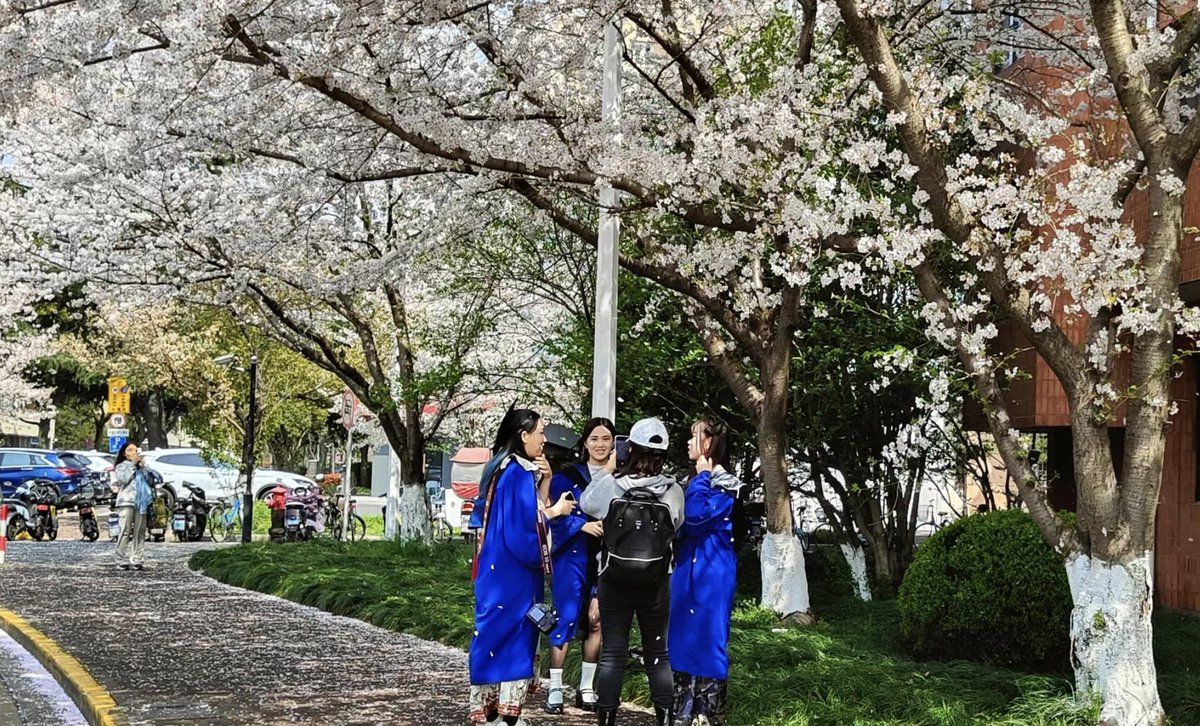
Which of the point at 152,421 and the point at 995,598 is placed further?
the point at 152,421

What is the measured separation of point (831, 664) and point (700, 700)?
2.06m

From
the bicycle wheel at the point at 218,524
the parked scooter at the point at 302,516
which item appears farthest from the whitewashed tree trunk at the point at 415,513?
the bicycle wheel at the point at 218,524

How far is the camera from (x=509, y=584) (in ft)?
23.4

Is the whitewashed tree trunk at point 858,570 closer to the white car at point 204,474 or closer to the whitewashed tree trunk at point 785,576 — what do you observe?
the whitewashed tree trunk at point 785,576

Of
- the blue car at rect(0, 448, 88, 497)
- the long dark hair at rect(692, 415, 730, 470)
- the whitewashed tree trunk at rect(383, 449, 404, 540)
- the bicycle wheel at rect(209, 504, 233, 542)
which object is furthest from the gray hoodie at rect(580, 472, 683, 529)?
the blue car at rect(0, 448, 88, 497)

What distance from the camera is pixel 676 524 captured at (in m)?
7.22

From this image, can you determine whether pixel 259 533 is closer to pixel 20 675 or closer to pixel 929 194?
pixel 20 675

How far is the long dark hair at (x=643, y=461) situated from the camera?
720 centimetres

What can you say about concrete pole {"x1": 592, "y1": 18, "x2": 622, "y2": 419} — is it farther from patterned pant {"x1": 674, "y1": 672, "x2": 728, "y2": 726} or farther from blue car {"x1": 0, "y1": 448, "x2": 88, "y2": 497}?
blue car {"x1": 0, "y1": 448, "x2": 88, "y2": 497}

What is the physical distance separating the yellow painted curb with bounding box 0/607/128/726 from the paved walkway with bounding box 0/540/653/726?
10 centimetres

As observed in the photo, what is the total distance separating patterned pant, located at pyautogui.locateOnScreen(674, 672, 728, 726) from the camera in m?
7.41

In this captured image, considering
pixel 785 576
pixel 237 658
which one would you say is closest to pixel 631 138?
pixel 785 576

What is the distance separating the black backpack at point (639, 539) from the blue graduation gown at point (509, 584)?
1.29 ft

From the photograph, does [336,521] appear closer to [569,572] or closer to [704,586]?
[569,572]
